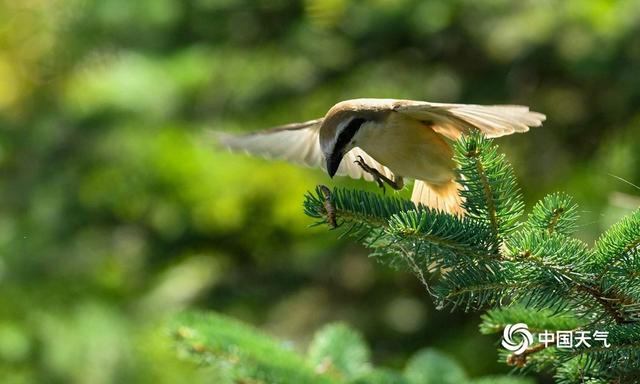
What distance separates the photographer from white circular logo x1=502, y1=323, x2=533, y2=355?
2.37 m

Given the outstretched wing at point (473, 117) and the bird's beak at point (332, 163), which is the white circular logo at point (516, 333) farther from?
the bird's beak at point (332, 163)

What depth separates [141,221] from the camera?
22.5 feet

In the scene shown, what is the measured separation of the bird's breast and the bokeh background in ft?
8.97

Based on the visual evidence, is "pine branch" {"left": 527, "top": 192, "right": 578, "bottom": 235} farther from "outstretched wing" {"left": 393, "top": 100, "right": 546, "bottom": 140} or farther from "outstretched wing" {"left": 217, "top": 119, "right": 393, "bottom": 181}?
"outstretched wing" {"left": 217, "top": 119, "right": 393, "bottom": 181}

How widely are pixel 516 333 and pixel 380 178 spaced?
0.87m

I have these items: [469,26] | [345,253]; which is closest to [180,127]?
[345,253]

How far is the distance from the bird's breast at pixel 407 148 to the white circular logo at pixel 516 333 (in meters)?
0.82

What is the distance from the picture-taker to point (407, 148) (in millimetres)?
3143

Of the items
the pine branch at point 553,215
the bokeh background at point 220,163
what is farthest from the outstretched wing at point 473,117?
the bokeh background at point 220,163

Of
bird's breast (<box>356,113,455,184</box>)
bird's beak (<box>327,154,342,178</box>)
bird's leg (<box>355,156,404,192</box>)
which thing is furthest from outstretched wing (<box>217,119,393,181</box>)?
bird's beak (<box>327,154,342,178</box>)

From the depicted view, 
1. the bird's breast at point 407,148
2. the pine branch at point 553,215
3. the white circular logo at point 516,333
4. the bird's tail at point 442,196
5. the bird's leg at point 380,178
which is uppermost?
the bird's breast at point 407,148

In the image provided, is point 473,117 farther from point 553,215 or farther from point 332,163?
point 553,215

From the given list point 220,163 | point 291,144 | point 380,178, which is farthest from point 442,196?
point 220,163

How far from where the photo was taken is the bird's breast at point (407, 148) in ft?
10.2
